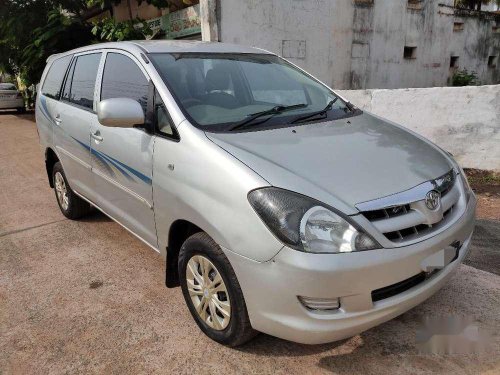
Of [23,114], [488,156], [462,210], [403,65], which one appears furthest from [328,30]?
[23,114]

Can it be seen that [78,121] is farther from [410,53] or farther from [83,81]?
[410,53]

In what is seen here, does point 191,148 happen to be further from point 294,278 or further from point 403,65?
point 403,65

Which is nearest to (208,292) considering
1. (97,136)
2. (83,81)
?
(97,136)

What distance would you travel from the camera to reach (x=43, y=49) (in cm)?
1127

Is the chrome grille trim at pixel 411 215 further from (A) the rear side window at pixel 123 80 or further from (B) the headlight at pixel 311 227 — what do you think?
(A) the rear side window at pixel 123 80

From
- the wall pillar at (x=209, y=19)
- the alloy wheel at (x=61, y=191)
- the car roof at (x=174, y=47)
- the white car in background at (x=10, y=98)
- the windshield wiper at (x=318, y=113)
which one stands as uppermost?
the wall pillar at (x=209, y=19)

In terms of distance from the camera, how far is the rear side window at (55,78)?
4.35m

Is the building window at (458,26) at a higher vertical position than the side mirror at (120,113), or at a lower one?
higher

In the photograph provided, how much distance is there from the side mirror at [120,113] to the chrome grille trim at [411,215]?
4.86 feet

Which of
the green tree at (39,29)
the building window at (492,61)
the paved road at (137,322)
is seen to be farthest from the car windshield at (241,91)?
the building window at (492,61)

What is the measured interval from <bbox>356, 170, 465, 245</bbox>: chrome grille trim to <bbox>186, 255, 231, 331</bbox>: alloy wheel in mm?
871

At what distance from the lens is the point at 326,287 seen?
1899 millimetres

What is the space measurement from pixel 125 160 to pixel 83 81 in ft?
4.31

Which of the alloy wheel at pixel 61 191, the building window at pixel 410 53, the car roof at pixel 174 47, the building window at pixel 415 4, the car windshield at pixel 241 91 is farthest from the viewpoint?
the building window at pixel 410 53
